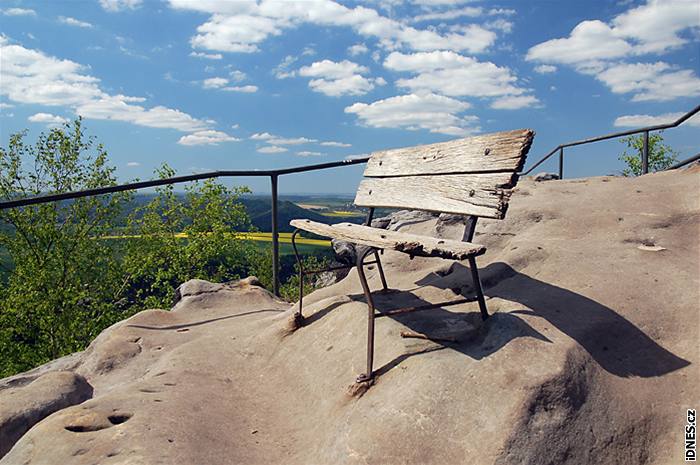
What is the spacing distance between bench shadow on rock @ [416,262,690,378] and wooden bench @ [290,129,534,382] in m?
0.32

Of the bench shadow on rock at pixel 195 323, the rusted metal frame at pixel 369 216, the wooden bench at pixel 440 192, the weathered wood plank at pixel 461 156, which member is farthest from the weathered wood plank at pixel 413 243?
the bench shadow on rock at pixel 195 323

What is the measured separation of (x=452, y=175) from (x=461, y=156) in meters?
0.17

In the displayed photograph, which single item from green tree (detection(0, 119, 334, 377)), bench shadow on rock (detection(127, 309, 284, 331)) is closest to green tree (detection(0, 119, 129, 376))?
green tree (detection(0, 119, 334, 377))

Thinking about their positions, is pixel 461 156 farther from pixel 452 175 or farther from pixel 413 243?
pixel 413 243

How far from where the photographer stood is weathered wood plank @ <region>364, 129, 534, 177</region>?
3.52 meters

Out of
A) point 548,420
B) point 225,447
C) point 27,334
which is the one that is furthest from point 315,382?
point 27,334

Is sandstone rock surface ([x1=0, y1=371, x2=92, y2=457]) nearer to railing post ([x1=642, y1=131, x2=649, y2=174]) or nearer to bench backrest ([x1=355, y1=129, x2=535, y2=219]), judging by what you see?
bench backrest ([x1=355, y1=129, x2=535, y2=219])

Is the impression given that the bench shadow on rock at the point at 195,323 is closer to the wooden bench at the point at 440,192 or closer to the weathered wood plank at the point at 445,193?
the wooden bench at the point at 440,192

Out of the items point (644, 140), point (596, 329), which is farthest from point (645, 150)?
point (596, 329)

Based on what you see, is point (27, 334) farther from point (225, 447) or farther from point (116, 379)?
point (225, 447)

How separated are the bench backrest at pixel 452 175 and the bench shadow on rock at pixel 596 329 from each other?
0.70 meters

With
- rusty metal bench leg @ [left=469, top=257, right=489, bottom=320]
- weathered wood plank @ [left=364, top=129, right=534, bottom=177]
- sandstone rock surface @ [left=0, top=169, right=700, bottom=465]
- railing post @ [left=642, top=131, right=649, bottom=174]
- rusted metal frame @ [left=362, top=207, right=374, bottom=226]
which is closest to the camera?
sandstone rock surface @ [left=0, top=169, right=700, bottom=465]

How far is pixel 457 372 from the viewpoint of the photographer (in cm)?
278

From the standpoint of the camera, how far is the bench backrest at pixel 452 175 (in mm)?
3523
